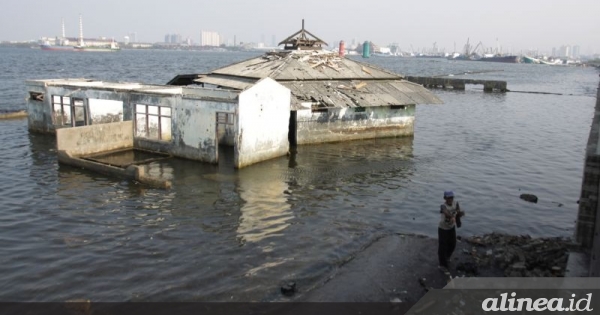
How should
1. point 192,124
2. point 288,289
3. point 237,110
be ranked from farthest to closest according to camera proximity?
1. point 192,124
2. point 237,110
3. point 288,289

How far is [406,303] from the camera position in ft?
33.6

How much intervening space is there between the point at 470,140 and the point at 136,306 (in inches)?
1018

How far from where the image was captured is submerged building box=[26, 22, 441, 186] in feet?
70.9

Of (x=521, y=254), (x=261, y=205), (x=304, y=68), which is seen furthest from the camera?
(x=304, y=68)

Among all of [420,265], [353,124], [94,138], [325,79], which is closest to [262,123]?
[94,138]

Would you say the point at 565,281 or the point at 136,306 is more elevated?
the point at 565,281

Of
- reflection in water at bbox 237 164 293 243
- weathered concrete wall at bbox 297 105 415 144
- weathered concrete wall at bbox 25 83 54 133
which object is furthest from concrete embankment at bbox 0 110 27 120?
reflection in water at bbox 237 164 293 243

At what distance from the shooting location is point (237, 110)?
2055 centimetres

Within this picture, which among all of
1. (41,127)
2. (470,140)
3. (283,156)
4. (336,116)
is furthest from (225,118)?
(470,140)

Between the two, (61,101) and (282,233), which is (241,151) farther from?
(61,101)

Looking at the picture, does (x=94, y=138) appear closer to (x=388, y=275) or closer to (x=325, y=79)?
(x=325, y=79)

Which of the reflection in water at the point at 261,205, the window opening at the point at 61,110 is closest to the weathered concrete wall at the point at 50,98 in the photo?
the window opening at the point at 61,110

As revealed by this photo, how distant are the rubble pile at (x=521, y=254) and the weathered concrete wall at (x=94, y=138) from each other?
1724cm

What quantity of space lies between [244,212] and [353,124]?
14110 millimetres
